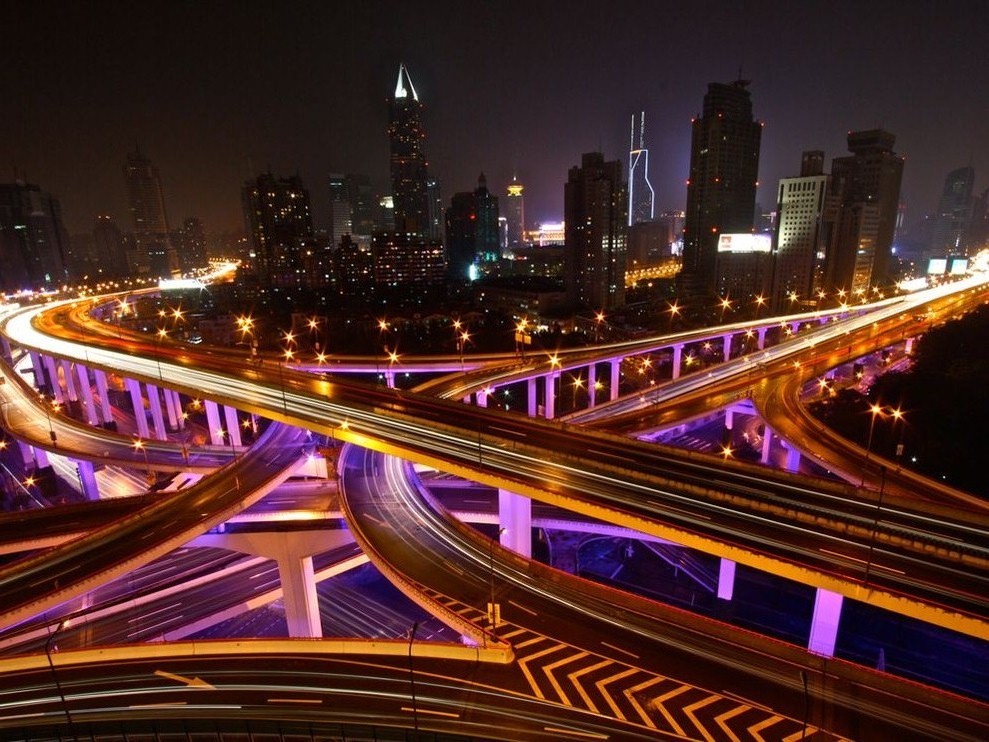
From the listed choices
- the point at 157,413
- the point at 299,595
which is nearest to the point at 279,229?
the point at 157,413

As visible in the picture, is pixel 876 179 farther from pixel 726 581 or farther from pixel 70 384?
pixel 70 384

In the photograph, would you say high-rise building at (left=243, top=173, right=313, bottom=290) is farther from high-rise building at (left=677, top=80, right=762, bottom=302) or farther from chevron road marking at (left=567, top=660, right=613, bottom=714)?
chevron road marking at (left=567, top=660, right=613, bottom=714)

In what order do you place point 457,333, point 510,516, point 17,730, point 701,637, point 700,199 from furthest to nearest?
point 700,199, point 457,333, point 510,516, point 701,637, point 17,730

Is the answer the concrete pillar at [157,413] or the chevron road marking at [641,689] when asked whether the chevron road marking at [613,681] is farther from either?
the concrete pillar at [157,413]

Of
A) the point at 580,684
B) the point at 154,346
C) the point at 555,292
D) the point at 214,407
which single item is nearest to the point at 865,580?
the point at 580,684

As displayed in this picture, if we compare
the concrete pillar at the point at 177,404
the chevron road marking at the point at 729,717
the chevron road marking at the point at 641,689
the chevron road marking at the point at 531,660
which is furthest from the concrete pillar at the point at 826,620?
the concrete pillar at the point at 177,404

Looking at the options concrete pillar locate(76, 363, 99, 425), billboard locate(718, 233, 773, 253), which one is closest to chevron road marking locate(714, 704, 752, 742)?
concrete pillar locate(76, 363, 99, 425)

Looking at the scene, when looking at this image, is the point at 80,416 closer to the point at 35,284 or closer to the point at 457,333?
the point at 457,333
